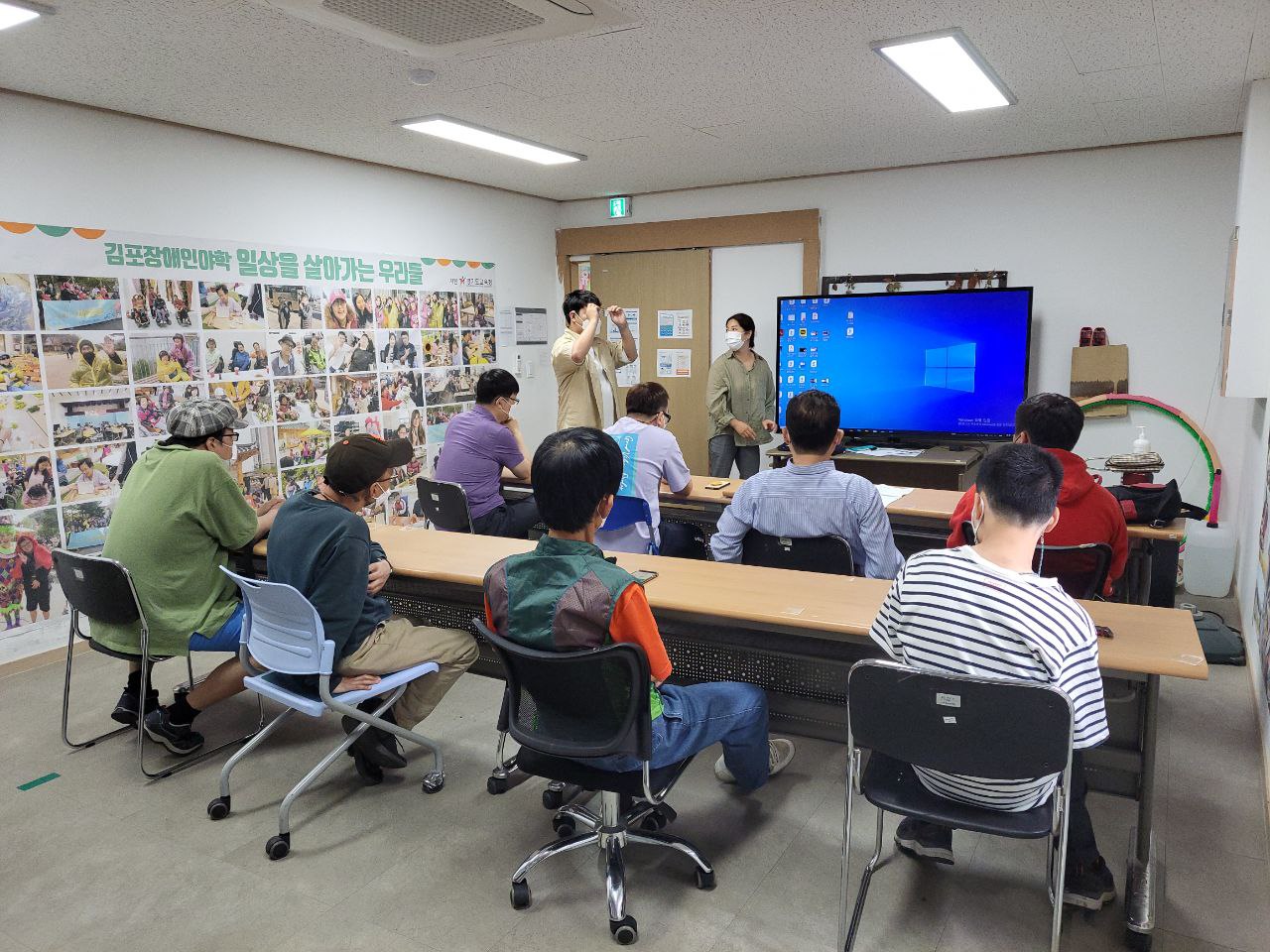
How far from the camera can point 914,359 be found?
546cm

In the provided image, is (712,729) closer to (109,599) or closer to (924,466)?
(109,599)

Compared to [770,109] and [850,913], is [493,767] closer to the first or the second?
[850,913]

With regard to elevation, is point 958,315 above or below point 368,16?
below

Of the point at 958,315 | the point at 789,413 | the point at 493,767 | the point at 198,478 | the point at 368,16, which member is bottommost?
the point at 493,767

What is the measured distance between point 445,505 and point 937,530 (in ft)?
7.18

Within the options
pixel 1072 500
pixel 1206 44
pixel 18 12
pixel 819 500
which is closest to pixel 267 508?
pixel 18 12

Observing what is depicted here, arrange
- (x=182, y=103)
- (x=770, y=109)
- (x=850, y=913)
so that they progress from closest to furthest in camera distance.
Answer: (x=850, y=913) → (x=182, y=103) → (x=770, y=109)

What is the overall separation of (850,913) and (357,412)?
13.7 feet

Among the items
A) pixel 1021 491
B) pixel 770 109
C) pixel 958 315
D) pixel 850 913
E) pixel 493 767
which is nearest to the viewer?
pixel 1021 491

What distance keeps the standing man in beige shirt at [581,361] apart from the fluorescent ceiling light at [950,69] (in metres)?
2.15

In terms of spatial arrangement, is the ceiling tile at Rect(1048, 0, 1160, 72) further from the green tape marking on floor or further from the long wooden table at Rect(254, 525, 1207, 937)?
the green tape marking on floor

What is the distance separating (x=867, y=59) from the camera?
3396 mm

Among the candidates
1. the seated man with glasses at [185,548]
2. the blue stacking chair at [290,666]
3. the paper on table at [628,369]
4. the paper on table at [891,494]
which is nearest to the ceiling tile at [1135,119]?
the paper on table at [891,494]

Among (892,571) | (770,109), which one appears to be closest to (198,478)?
(892,571)
